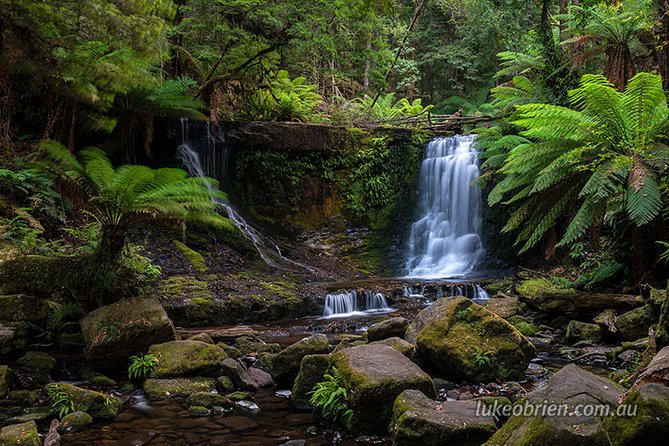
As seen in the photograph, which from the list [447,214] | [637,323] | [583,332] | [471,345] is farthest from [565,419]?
[447,214]

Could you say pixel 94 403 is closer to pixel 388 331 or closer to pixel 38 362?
pixel 38 362

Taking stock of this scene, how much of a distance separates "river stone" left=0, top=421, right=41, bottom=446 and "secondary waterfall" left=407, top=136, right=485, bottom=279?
8977mm

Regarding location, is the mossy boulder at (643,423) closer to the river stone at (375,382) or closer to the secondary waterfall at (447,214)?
the river stone at (375,382)

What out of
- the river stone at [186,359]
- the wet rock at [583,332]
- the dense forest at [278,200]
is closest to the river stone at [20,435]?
the dense forest at [278,200]

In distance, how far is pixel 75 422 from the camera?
349 centimetres

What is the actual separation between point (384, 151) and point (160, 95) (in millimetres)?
5806

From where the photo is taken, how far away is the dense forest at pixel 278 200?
15.0 feet

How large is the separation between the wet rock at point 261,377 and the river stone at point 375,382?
0.93m

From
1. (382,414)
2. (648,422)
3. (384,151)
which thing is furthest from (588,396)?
(384,151)

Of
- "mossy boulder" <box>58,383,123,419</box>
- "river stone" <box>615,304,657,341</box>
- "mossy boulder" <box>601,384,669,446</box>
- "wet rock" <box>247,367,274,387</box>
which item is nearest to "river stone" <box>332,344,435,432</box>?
"wet rock" <box>247,367,274,387</box>

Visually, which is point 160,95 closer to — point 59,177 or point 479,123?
point 59,177

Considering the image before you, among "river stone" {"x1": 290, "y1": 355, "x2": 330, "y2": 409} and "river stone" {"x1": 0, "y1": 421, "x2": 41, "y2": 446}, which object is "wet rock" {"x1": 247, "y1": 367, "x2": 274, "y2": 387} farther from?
"river stone" {"x1": 0, "y1": 421, "x2": 41, "y2": 446}

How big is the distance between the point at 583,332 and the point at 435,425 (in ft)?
11.7

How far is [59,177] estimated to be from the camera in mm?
5430
